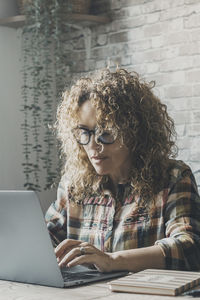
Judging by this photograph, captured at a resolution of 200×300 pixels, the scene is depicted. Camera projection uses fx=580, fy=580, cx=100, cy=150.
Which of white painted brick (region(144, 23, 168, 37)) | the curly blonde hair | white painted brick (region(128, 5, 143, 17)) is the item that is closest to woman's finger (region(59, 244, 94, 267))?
the curly blonde hair

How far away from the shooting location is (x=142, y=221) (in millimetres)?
2006

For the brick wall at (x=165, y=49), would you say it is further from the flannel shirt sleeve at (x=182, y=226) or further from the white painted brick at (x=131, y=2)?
the flannel shirt sleeve at (x=182, y=226)

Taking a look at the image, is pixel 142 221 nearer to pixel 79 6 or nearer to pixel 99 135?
pixel 99 135

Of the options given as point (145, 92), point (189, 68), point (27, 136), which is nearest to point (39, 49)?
point (27, 136)

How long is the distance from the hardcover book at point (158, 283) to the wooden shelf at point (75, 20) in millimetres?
2400

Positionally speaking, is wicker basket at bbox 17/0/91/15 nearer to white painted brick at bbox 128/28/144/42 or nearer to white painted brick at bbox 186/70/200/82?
white painted brick at bbox 128/28/144/42

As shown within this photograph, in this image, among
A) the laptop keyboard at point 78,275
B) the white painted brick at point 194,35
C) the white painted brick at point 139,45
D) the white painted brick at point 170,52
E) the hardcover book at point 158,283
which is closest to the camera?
the hardcover book at point 158,283

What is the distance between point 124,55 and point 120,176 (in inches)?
64.1

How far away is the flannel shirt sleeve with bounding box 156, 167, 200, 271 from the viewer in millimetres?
1791

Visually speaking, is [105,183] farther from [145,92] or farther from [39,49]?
[39,49]

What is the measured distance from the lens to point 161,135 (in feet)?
7.09

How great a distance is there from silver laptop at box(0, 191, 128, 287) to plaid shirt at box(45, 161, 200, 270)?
288 mm

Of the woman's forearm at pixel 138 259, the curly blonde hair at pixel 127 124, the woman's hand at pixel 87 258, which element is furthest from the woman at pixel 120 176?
the woman's hand at pixel 87 258

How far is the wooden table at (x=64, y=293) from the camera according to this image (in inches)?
54.3
